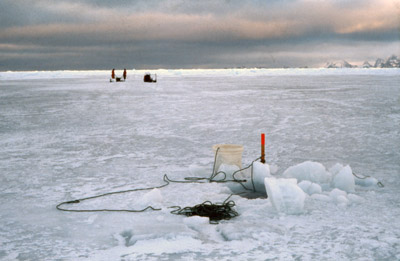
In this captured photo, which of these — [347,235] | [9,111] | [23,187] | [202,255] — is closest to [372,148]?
[347,235]

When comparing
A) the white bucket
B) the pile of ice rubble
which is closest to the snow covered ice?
the pile of ice rubble

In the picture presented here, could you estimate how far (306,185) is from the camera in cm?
432

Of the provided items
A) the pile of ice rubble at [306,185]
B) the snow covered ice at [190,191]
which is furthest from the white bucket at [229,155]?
the snow covered ice at [190,191]

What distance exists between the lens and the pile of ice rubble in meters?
3.74

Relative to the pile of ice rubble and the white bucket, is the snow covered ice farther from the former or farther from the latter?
the white bucket

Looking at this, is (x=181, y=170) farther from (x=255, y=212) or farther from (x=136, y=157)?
(x=255, y=212)

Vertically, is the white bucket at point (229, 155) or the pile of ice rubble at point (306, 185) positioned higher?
the white bucket at point (229, 155)

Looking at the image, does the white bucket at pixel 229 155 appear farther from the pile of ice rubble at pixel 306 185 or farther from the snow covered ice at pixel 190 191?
the snow covered ice at pixel 190 191

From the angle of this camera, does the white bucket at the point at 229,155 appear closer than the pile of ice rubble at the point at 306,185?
No

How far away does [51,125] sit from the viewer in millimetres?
9680

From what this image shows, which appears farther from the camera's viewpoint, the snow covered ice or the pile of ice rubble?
the pile of ice rubble

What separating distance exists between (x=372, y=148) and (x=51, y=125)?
7162 mm

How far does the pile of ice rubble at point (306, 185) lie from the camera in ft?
12.3

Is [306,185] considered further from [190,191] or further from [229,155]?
[190,191]
